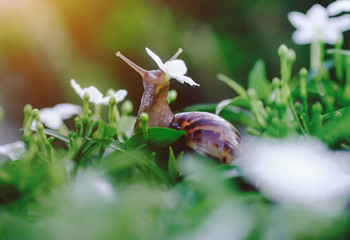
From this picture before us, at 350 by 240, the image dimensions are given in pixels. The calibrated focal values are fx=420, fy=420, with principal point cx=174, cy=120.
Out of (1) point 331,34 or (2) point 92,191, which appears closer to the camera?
(2) point 92,191

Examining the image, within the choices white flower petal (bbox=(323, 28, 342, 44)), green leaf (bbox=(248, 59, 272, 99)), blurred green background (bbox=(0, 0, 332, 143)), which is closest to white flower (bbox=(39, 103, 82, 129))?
green leaf (bbox=(248, 59, 272, 99))

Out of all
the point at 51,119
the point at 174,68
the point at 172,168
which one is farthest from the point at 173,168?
the point at 51,119

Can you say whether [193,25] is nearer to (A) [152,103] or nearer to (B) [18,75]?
(B) [18,75]

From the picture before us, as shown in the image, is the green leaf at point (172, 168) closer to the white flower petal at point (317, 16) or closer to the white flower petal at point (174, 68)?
the white flower petal at point (174, 68)

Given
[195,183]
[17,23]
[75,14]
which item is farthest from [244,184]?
[17,23]

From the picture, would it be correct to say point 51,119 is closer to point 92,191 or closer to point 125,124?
point 125,124

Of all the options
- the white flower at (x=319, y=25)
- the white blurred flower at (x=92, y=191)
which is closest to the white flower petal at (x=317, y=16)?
the white flower at (x=319, y=25)

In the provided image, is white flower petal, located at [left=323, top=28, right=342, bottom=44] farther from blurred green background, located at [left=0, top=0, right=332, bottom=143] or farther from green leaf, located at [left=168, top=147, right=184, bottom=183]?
blurred green background, located at [left=0, top=0, right=332, bottom=143]
